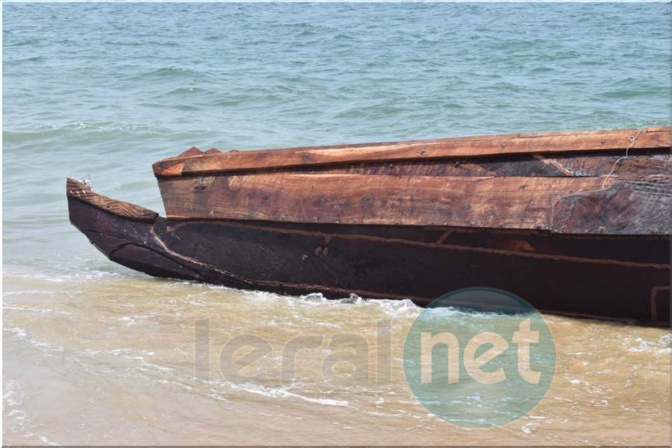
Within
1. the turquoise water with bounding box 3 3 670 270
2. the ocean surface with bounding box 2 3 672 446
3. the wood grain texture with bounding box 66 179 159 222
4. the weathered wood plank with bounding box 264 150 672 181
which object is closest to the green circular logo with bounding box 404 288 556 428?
the ocean surface with bounding box 2 3 672 446

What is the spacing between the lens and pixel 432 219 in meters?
4.01

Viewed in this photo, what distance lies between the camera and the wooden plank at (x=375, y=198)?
3859 millimetres

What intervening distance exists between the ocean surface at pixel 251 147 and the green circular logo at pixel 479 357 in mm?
59

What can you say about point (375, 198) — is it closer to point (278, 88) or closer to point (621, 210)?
point (621, 210)

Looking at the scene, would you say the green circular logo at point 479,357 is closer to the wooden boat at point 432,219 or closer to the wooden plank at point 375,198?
the wooden boat at point 432,219

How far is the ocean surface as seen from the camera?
318 centimetres

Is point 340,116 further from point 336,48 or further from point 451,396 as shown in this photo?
point 451,396

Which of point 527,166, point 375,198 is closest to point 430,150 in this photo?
point 375,198

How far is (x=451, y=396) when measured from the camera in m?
3.35

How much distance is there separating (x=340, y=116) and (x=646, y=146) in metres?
8.08

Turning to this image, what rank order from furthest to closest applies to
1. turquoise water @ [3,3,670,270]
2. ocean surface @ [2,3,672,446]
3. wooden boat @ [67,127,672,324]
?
turquoise water @ [3,3,670,270], wooden boat @ [67,127,672,324], ocean surface @ [2,3,672,446]

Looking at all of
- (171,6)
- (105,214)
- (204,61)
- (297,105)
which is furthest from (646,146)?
(171,6)

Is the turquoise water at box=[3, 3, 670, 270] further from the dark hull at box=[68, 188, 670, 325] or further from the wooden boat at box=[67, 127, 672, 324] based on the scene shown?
the wooden boat at box=[67, 127, 672, 324]

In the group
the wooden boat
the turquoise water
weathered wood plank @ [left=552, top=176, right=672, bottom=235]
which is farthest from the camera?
the turquoise water
